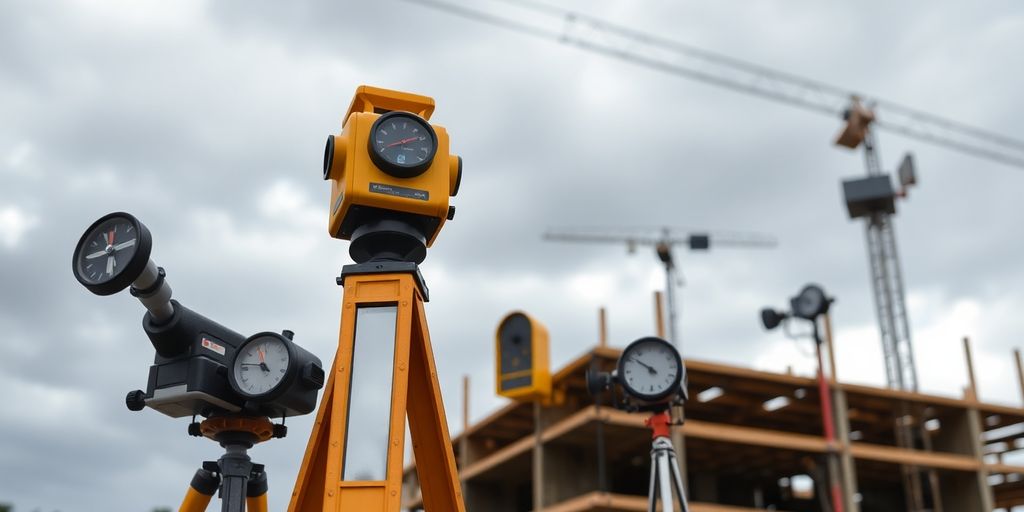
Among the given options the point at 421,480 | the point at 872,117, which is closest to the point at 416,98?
the point at 421,480

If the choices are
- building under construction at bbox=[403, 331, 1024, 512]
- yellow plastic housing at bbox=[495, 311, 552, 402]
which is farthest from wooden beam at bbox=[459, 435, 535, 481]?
yellow plastic housing at bbox=[495, 311, 552, 402]

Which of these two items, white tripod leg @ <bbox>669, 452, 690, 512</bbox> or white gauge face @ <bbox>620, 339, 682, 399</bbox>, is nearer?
white tripod leg @ <bbox>669, 452, 690, 512</bbox>

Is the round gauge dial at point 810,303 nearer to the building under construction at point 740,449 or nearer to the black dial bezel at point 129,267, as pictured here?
the building under construction at point 740,449

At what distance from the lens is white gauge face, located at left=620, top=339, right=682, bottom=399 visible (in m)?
8.77

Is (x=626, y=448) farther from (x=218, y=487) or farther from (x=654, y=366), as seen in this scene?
(x=218, y=487)

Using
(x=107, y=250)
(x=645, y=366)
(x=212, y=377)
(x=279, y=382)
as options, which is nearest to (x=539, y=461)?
(x=645, y=366)

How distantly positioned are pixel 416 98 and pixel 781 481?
30.9 meters

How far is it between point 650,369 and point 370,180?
4.02 m

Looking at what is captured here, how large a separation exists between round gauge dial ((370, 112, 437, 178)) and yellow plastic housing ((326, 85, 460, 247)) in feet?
0.22

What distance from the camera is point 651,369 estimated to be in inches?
356

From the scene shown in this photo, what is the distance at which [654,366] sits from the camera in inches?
359

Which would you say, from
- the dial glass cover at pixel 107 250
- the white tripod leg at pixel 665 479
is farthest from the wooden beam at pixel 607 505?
the dial glass cover at pixel 107 250

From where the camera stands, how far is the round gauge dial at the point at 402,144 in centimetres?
593

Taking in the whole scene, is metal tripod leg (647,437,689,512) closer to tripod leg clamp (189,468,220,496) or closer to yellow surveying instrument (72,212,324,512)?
yellow surveying instrument (72,212,324,512)
